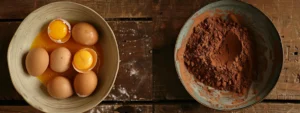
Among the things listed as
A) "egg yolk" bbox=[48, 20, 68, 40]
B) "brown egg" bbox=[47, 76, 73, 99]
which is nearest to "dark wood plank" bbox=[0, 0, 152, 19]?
"egg yolk" bbox=[48, 20, 68, 40]

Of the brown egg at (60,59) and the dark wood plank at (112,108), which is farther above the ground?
the brown egg at (60,59)

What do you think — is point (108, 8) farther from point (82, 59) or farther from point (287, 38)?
point (287, 38)

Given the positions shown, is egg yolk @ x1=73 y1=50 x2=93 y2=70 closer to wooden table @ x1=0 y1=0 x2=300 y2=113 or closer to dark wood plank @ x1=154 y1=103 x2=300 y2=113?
wooden table @ x1=0 y1=0 x2=300 y2=113

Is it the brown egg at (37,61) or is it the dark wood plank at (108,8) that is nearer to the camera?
the brown egg at (37,61)

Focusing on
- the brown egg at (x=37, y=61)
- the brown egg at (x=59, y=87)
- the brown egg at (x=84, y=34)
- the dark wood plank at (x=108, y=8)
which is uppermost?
the dark wood plank at (x=108, y=8)

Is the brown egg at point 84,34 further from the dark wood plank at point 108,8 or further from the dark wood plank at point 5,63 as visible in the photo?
the dark wood plank at point 5,63

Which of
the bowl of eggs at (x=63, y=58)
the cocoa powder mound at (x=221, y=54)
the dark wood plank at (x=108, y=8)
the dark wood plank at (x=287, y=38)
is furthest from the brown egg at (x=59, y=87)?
the dark wood plank at (x=287, y=38)
